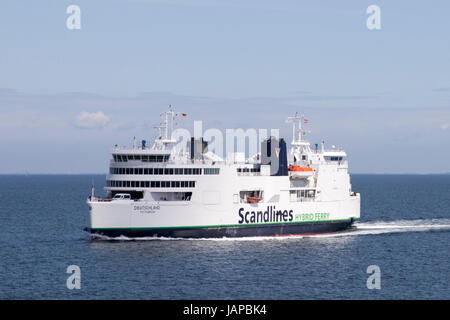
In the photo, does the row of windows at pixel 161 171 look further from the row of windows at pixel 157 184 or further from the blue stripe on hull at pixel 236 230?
the blue stripe on hull at pixel 236 230

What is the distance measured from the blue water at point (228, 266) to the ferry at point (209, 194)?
1238 mm

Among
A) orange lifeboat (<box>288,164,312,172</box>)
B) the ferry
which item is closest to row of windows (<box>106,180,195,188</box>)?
the ferry

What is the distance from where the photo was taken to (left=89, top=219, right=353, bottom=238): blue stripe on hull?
51812mm

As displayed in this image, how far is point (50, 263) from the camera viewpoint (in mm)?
46438

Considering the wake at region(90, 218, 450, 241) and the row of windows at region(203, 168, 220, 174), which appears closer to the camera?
the wake at region(90, 218, 450, 241)

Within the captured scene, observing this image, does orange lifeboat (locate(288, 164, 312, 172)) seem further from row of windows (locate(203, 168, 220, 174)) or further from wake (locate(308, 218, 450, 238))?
row of windows (locate(203, 168, 220, 174))

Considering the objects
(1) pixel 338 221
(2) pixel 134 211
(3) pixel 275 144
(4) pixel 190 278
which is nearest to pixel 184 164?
(2) pixel 134 211

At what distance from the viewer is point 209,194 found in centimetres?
5372

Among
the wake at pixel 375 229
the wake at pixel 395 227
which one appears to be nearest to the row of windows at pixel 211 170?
the wake at pixel 375 229

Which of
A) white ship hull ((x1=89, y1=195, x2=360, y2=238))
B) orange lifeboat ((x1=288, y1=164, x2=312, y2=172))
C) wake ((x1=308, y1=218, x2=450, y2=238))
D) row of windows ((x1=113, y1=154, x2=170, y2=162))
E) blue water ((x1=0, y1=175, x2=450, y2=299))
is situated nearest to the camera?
blue water ((x1=0, y1=175, x2=450, y2=299))

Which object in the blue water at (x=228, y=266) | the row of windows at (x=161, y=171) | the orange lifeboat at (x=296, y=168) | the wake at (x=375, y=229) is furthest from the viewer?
the orange lifeboat at (x=296, y=168)

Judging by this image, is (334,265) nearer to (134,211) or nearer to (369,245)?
(369,245)

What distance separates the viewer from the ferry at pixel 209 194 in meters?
51.8

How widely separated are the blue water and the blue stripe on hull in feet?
2.21
